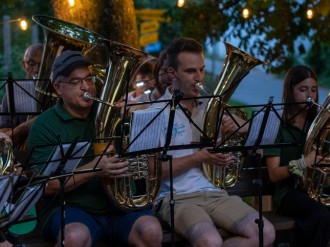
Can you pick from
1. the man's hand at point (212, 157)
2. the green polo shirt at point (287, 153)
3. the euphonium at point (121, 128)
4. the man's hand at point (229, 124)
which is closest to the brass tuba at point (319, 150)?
the green polo shirt at point (287, 153)

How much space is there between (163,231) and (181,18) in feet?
16.4

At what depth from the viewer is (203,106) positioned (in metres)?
6.32

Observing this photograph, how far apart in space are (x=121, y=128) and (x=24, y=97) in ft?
4.08

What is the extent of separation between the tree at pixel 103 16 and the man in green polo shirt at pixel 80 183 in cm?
210

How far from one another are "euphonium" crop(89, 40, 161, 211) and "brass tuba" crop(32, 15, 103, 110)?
0.64 metres

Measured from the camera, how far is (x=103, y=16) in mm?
7930

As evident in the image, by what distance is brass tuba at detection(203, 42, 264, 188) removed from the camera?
6020 mm

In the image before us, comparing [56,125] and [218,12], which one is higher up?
[218,12]

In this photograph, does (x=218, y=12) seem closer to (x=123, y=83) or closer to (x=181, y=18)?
(x=181, y=18)

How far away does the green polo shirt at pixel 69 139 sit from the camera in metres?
5.66

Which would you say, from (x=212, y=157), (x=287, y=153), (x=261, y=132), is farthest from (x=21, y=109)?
(x=287, y=153)

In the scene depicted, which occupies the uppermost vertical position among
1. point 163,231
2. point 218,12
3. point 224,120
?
point 218,12

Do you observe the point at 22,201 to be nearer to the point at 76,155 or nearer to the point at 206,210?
the point at 76,155

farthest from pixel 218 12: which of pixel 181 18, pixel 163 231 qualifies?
pixel 163 231
